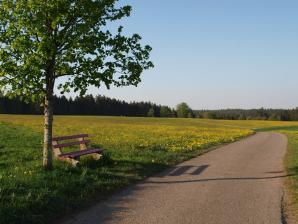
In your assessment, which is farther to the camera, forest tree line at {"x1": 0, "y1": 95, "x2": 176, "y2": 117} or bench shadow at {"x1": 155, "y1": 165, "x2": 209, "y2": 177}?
forest tree line at {"x1": 0, "y1": 95, "x2": 176, "y2": 117}

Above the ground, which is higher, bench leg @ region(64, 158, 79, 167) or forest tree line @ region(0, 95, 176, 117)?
forest tree line @ region(0, 95, 176, 117)

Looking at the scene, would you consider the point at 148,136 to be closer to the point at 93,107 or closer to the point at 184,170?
the point at 184,170

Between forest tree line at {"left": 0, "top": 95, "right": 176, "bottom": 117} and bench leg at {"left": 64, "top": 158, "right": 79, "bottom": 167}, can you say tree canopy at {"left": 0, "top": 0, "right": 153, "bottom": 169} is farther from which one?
forest tree line at {"left": 0, "top": 95, "right": 176, "bottom": 117}

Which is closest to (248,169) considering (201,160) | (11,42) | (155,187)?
(201,160)

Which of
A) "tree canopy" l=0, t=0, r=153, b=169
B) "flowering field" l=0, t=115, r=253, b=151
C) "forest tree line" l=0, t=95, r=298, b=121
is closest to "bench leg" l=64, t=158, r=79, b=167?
"tree canopy" l=0, t=0, r=153, b=169

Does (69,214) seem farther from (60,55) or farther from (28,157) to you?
(28,157)

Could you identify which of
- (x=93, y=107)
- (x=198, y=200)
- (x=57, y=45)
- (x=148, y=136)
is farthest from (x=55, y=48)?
(x=93, y=107)

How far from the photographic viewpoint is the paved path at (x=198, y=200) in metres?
7.88

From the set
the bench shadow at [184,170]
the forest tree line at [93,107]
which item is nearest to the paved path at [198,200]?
the bench shadow at [184,170]

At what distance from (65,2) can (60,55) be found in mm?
1554

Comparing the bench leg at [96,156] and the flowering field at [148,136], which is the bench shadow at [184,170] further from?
the flowering field at [148,136]

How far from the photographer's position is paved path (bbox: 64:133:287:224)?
7.88 metres

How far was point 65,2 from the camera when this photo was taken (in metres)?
11.3

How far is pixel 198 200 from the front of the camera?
9477mm
